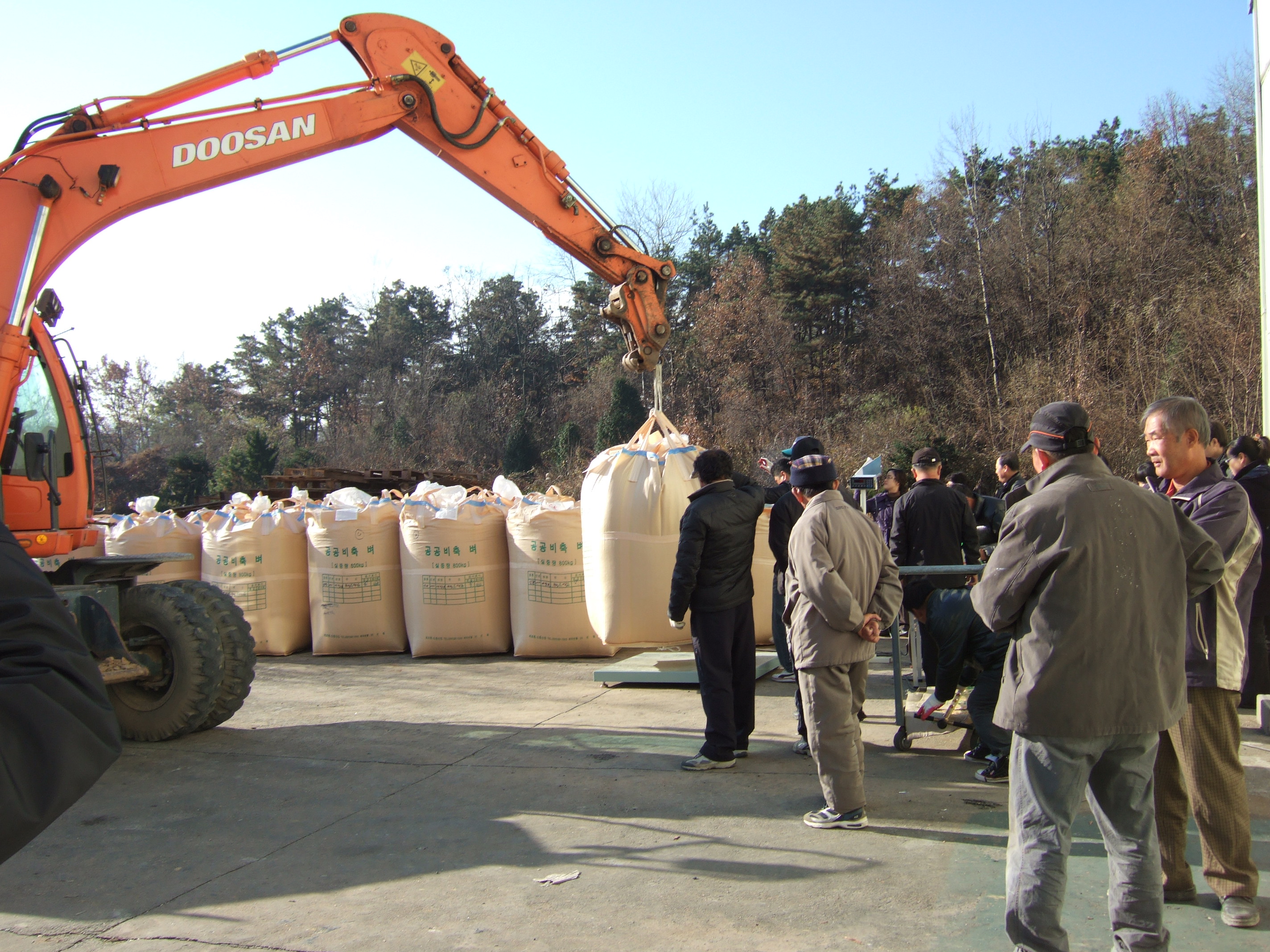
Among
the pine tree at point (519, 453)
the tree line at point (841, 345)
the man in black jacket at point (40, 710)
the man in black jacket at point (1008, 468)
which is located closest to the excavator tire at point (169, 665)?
the man in black jacket at point (40, 710)

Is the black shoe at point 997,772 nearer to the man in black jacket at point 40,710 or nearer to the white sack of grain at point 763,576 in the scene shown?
the white sack of grain at point 763,576

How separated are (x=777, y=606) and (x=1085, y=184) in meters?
23.9

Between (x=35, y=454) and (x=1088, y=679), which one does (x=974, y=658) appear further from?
(x=35, y=454)

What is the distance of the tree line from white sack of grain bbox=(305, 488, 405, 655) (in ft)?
42.1

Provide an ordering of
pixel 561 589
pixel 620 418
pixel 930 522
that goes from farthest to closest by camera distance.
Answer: pixel 620 418, pixel 561 589, pixel 930 522

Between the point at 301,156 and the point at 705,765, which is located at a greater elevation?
the point at 301,156

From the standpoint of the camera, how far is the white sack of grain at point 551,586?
25.9ft

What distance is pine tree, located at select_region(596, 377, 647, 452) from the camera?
25.5 metres

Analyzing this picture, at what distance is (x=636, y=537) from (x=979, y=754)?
2811mm

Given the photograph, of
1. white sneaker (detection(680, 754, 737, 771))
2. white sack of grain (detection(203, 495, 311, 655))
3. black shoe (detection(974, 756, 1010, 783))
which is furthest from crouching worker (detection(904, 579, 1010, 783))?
white sack of grain (detection(203, 495, 311, 655))

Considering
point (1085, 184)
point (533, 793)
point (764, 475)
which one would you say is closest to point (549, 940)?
point (533, 793)

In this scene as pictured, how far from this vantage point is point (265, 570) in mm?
8719

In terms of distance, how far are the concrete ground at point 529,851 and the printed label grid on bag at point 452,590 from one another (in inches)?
94.1

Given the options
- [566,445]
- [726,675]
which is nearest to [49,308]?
[726,675]
